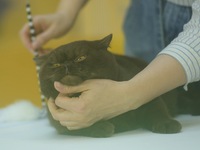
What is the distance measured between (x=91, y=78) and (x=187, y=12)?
0.39m

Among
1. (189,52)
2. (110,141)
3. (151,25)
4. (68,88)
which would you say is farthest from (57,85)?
(151,25)

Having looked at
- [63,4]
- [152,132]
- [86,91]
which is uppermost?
[63,4]

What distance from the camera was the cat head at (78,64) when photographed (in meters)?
0.73

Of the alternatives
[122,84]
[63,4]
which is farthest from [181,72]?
[63,4]

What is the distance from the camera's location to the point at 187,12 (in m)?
1.01

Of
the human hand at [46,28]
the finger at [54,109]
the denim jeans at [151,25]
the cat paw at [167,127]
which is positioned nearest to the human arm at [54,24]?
the human hand at [46,28]

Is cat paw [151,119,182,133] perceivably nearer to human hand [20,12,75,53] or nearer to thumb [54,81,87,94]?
thumb [54,81,87,94]

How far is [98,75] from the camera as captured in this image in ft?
2.48

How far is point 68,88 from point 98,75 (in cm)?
6

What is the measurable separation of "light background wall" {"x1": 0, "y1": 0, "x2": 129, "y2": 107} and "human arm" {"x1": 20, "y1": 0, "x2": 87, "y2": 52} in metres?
0.02

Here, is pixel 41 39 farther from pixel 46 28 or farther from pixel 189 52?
pixel 189 52

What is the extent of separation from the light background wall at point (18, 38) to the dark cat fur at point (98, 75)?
14 centimetres

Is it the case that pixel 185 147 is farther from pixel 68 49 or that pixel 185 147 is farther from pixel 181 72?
pixel 68 49

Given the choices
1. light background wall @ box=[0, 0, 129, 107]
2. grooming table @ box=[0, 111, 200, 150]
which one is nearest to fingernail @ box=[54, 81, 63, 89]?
grooming table @ box=[0, 111, 200, 150]
